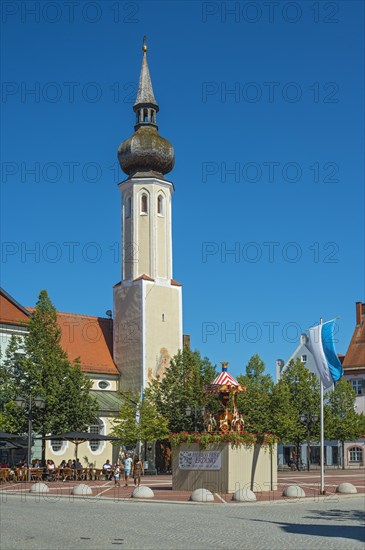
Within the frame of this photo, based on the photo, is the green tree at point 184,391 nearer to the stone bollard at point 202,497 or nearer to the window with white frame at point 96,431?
the window with white frame at point 96,431

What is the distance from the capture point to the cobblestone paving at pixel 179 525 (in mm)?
15125

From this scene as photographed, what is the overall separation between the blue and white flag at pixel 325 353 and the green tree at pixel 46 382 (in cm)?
2014

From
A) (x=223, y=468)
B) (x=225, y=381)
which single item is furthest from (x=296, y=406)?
(x=223, y=468)

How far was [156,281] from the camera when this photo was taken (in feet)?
199

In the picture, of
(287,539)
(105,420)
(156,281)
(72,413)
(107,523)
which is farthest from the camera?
(156,281)

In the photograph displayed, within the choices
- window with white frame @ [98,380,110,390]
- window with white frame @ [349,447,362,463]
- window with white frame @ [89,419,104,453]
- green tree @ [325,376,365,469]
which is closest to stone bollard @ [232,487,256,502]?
window with white frame @ [89,419,104,453]

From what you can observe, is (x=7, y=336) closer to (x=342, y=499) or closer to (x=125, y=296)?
(x=125, y=296)

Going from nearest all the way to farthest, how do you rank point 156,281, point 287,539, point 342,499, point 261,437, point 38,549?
point 38,549 < point 287,539 < point 342,499 < point 261,437 < point 156,281

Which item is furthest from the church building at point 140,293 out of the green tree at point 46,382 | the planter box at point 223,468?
the planter box at point 223,468

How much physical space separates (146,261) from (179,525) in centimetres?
4326

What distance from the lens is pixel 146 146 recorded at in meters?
60.6

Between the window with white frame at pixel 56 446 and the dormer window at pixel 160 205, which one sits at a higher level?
the dormer window at pixel 160 205

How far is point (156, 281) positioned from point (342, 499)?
34.1m

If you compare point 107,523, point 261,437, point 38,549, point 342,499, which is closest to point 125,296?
point 261,437
